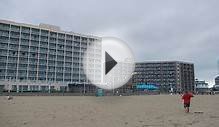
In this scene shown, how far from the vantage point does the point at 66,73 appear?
119m

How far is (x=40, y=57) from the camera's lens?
4407 inches

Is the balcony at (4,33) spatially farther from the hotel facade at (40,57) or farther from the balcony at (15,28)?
the balcony at (15,28)

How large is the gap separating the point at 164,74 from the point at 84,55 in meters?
83.5

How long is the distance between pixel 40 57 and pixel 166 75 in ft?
347

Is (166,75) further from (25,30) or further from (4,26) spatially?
(4,26)

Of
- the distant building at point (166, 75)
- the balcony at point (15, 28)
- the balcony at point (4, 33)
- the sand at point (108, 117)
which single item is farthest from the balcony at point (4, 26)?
the distant building at point (166, 75)

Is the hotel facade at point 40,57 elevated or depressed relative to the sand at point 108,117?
elevated

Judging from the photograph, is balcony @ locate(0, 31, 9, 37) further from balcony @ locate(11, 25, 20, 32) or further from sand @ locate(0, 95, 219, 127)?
sand @ locate(0, 95, 219, 127)

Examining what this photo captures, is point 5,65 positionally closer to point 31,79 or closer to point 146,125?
point 31,79

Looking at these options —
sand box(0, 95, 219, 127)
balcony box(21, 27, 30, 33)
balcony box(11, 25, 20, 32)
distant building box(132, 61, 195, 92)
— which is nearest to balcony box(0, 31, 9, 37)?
balcony box(11, 25, 20, 32)

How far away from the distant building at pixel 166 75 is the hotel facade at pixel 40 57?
241 feet

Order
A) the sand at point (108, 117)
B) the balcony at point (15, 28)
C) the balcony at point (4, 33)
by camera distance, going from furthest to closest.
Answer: the balcony at point (15, 28)
the balcony at point (4, 33)
the sand at point (108, 117)

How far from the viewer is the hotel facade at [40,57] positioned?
102 metres

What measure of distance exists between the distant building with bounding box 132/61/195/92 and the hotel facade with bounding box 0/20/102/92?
73.4 m
